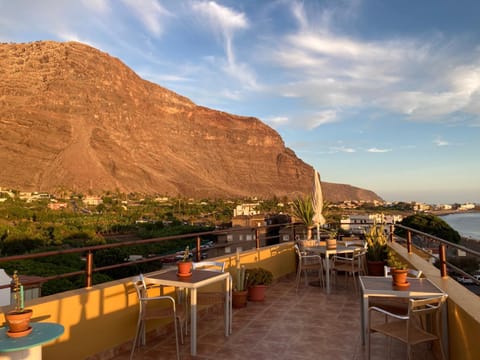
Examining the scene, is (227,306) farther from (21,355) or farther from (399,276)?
(21,355)

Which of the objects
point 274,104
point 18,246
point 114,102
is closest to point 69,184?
point 18,246

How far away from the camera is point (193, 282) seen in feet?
11.3

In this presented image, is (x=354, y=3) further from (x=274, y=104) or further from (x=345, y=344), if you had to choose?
(x=274, y=104)

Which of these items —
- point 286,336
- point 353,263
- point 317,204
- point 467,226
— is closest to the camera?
point 286,336

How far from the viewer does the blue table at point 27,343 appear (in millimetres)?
1982

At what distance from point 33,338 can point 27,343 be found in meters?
0.08

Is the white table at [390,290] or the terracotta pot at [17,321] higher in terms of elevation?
the terracotta pot at [17,321]

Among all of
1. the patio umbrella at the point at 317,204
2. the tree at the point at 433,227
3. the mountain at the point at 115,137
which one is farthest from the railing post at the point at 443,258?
the mountain at the point at 115,137

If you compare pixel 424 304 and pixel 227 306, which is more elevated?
pixel 424 304

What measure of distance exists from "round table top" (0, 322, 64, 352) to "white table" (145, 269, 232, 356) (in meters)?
1.30

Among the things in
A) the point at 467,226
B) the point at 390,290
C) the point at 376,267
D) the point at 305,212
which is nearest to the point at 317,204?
the point at 305,212

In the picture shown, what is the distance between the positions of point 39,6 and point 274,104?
37.6 metres

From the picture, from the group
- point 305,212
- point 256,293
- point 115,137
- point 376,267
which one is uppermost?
point 115,137

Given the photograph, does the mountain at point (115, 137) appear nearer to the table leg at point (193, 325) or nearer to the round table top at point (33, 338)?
the table leg at point (193, 325)
